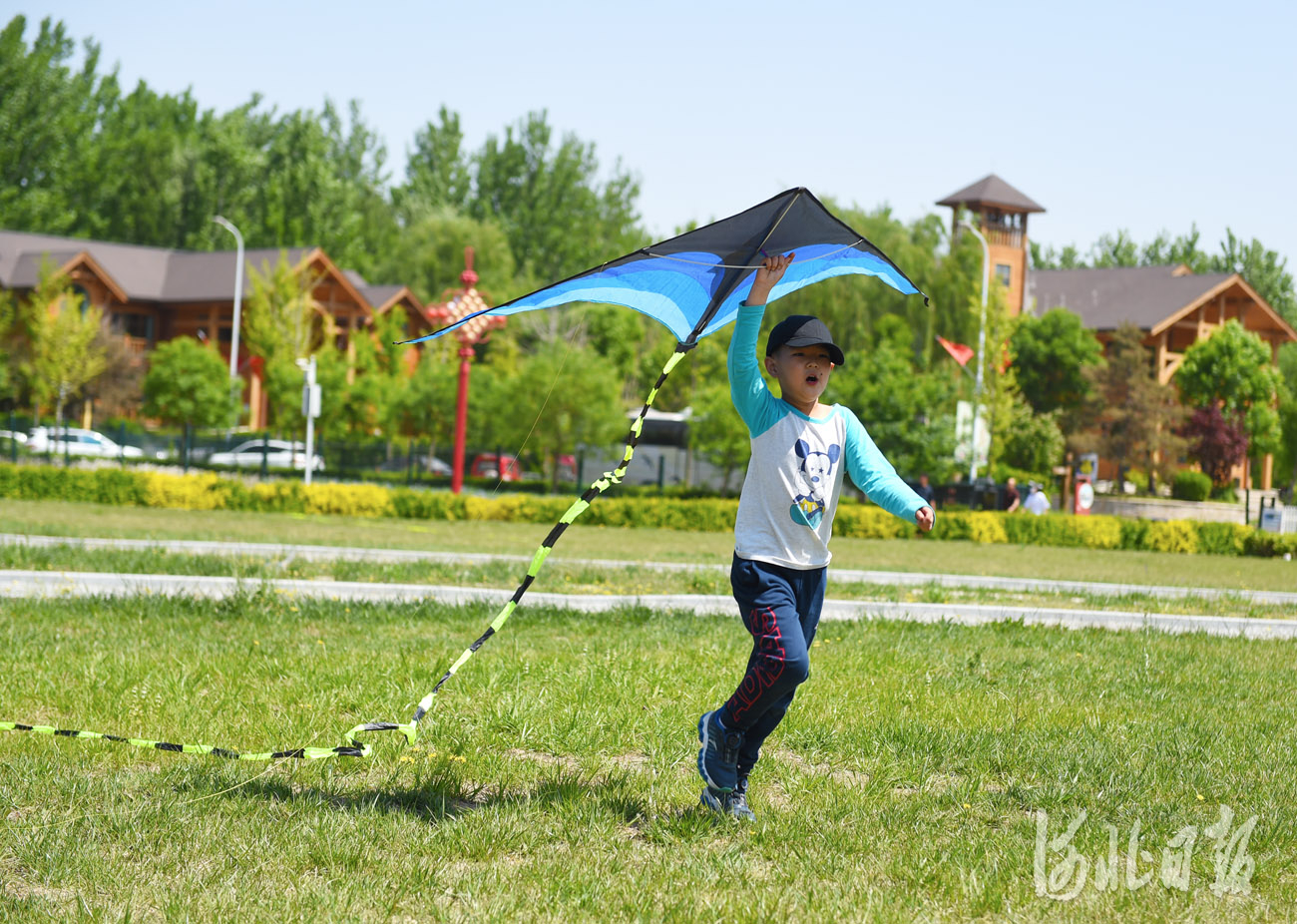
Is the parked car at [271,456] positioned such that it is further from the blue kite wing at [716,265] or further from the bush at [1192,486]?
the blue kite wing at [716,265]

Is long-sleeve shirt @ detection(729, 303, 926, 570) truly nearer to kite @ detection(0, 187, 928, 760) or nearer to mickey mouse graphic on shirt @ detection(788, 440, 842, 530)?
mickey mouse graphic on shirt @ detection(788, 440, 842, 530)

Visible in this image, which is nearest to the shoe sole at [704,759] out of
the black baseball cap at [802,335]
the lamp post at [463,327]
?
the black baseball cap at [802,335]

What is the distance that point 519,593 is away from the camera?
4781 mm

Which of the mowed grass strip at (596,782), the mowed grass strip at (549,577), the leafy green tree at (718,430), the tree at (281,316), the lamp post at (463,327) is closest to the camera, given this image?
the mowed grass strip at (596,782)

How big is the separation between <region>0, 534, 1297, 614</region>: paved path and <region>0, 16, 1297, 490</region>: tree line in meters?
19.1

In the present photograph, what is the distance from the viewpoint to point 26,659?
23.4ft

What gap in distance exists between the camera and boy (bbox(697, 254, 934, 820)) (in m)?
4.58

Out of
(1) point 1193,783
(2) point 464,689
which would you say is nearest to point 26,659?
(2) point 464,689

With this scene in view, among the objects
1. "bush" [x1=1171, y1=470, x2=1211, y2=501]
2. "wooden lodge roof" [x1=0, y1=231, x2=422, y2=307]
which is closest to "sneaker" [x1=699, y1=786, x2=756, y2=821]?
"bush" [x1=1171, y1=470, x2=1211, y2=501]

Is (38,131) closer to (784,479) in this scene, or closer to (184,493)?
(184,493)

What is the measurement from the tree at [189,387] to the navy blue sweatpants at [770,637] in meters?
44.4

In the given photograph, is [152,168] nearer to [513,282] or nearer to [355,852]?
[513,282]

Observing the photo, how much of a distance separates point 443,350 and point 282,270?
7416 mm

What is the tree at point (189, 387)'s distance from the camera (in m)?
45.8
